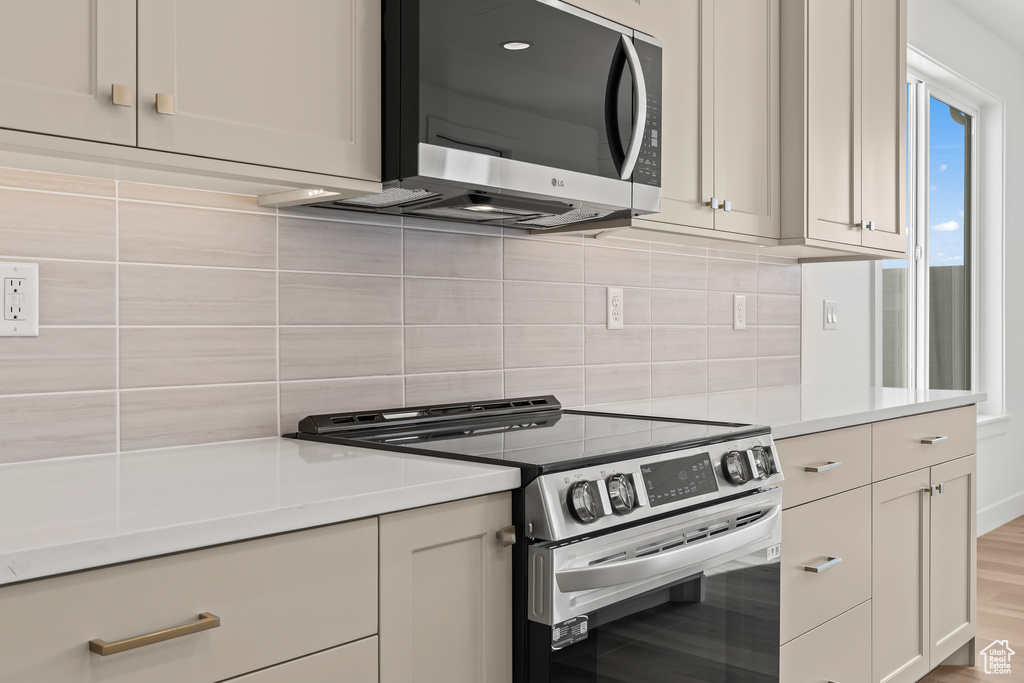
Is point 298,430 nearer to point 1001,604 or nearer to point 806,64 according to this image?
point 806,64

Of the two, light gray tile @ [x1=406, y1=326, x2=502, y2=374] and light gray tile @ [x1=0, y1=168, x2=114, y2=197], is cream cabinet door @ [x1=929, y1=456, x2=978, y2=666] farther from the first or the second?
light gray tile @ [x1=0, y1=168, x2=114, y2=197]

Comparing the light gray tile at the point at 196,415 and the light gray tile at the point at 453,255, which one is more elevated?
the light gray tile at the point at 453,255

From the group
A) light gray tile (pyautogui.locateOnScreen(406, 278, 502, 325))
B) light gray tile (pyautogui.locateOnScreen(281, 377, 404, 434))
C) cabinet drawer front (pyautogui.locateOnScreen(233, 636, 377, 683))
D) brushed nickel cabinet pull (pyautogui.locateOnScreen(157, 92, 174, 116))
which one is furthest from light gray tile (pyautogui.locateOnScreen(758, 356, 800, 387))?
brushed nickel cabinet pull (pyautogui.locateOnScreen(157, 92, 174, 116))

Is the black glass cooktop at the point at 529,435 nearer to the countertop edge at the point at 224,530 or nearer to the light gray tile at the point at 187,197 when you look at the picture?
the countertop edge at the point at 224,530

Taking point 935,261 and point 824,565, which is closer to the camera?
point 824,565

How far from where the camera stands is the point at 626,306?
260cm

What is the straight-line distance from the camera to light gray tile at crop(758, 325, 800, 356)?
3.16 m

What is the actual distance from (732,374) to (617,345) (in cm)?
65

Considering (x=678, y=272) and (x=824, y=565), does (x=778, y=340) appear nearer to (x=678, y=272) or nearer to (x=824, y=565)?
(x=678, y=272)

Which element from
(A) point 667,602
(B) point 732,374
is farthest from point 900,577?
(A) point 667,602

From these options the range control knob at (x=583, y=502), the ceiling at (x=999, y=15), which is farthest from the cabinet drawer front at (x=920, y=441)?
the ceiling at (x=999, y=15)

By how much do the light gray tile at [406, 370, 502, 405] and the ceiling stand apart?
3.54m

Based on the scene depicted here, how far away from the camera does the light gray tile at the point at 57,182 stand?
1.41 m

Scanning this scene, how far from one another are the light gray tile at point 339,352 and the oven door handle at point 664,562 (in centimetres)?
77
